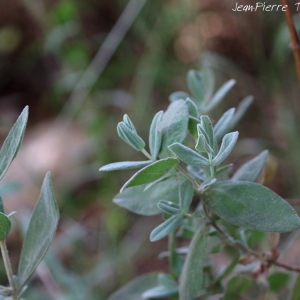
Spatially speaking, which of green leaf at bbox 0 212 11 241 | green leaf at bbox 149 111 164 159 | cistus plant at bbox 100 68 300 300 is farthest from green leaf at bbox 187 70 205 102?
green leaf at bbox 0 212 11 241

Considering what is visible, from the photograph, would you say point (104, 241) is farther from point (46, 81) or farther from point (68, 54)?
point (46, 81)

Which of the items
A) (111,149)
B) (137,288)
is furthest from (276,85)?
(137,288)

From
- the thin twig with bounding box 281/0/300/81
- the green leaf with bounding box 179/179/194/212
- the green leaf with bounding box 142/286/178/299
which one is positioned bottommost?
the green leaf with bounding box 142/286/178/299

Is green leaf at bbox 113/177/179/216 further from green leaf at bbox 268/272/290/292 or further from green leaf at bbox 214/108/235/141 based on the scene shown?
green leaf at bbox 268/272/290/292

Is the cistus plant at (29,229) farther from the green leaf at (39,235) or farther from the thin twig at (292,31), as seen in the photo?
the thin twig at (292,31)

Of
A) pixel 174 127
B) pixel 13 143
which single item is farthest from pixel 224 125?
pixel 13 143

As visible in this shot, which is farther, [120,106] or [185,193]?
[120,106]

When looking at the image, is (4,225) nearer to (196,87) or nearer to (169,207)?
(169,207)
